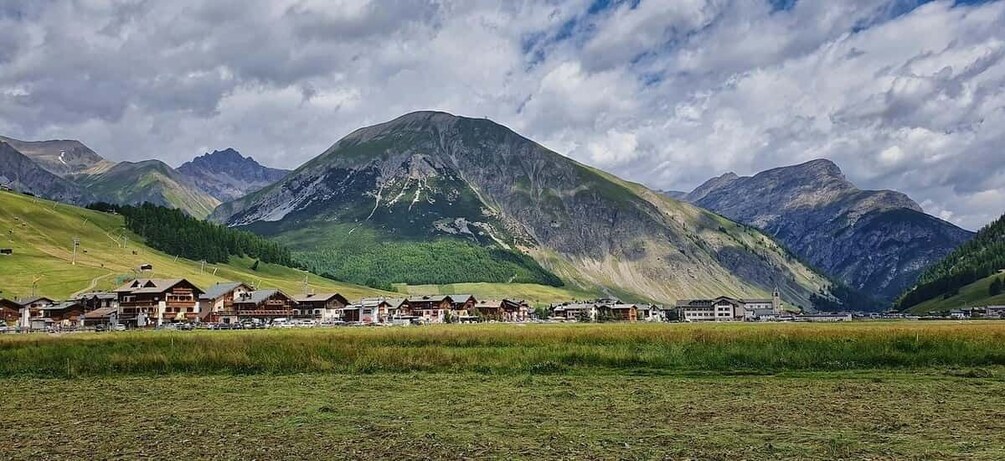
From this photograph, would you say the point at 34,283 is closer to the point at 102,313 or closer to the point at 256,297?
the point at 102,313

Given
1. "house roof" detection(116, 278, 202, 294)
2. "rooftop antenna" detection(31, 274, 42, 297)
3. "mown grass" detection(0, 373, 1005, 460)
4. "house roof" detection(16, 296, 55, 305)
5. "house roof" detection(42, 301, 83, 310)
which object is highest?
"rooftop antenna" detection(31, 274, 42, 297)

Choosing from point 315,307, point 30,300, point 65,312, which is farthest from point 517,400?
point 315,307

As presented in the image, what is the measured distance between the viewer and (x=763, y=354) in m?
44.0

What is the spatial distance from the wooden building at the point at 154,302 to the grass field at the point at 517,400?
115m

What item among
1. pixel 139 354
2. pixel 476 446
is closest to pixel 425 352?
pixel 139 354

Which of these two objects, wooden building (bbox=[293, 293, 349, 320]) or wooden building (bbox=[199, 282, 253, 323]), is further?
wooden building (bbox=[293, 293, 349, 320])

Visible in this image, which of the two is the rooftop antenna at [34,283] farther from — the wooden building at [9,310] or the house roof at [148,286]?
the house roof at [148,286]

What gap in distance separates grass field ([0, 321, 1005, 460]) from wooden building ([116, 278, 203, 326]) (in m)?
115

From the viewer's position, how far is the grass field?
66.8 feet

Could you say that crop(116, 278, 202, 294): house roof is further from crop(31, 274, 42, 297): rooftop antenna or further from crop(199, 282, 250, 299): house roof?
crop(31, 274, 42, 297): rooftop antenna

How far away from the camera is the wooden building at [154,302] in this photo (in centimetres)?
15712

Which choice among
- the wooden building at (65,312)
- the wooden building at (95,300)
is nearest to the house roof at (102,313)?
the wooden building at (65,312)

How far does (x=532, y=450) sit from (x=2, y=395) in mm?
27276

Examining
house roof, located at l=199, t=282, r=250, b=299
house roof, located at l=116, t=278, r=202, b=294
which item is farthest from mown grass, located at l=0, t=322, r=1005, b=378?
house roof, located at l=199, t=282, r=250, b=299
